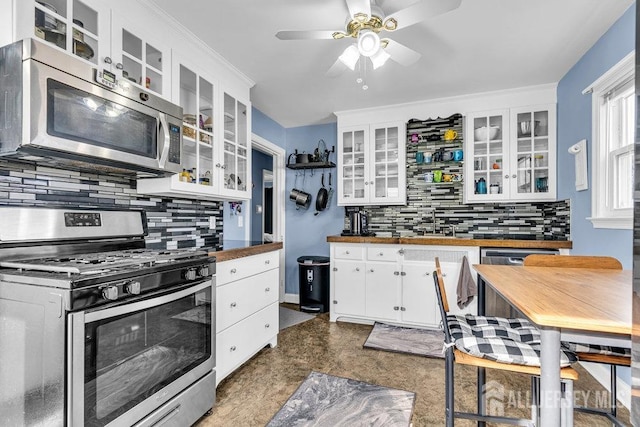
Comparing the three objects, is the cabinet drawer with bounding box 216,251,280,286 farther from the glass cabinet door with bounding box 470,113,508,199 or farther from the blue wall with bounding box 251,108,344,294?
the glass cabinet door with bounding box 470,113,508,199

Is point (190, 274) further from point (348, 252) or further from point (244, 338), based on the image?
point (348, 252)

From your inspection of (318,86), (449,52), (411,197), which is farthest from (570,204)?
(318,86)

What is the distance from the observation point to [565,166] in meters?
2.87

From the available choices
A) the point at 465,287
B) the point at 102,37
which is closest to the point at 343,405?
the point at 465,287

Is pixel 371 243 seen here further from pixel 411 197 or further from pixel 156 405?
pixel 156 405

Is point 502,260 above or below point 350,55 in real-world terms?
below

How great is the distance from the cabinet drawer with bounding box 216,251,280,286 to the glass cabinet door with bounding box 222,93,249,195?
62 centimetres

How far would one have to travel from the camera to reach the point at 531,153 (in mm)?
3121

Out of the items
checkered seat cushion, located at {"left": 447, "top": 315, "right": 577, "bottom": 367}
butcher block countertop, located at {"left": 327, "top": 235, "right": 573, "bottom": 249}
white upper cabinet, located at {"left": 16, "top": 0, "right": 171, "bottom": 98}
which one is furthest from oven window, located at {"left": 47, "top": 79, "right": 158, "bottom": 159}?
butcher block countertop, located at {"left": 327, "top": 235, "right": 573, "bottom": 249}

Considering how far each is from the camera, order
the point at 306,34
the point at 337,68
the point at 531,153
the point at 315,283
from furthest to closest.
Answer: the point at 315,283, the point at 531,153, the point at 337,68, the point at 306,34

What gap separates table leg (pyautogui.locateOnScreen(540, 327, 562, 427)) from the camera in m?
0.84

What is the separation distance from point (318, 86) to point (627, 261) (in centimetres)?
268

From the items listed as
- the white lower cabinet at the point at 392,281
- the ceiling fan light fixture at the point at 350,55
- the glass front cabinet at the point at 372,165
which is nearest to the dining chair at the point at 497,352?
the ceiling fan light fixture at the point at 350,55

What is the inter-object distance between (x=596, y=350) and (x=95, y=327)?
1.96m
